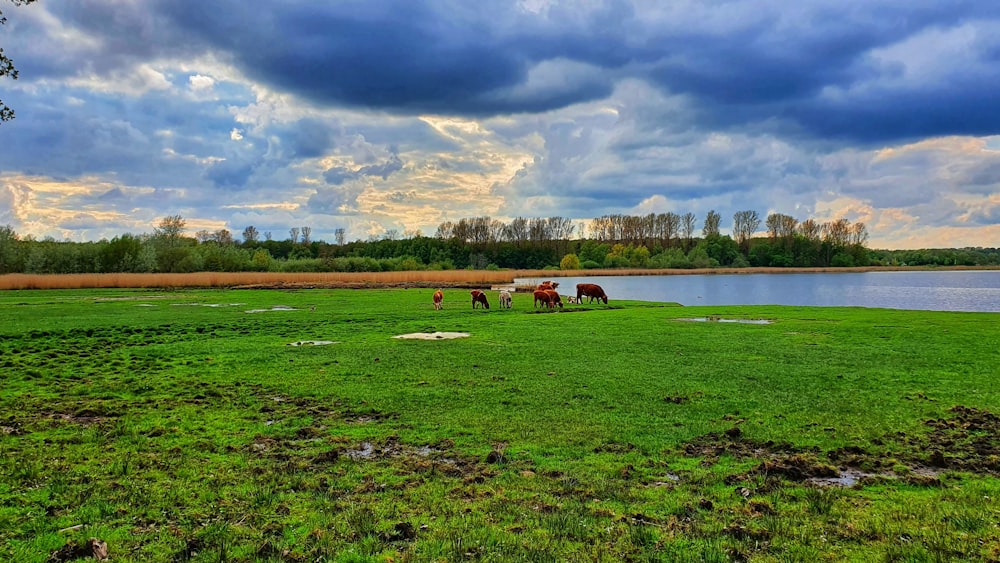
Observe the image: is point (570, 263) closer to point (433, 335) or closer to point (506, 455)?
point (433, 335)

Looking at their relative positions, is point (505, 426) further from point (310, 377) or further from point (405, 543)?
point (310, 377)

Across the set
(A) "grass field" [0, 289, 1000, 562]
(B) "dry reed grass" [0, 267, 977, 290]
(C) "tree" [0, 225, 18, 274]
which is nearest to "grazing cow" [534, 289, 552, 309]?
(A) "grass field" [0, 289, 1000, 562]

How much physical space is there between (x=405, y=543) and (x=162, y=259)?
86470 mm

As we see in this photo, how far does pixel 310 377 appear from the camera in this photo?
11703mm

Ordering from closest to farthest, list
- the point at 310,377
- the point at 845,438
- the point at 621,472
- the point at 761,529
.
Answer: the point at 761,529 < the point at 621,472 < the point at 845,438 < the point at 310,377

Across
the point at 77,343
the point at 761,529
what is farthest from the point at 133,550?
the point at 77,343

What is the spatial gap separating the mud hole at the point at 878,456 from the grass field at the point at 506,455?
1.5 inches

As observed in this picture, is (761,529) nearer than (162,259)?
Yes

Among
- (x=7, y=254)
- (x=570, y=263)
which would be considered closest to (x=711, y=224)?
(x=570, y=263)

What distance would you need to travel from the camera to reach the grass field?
441cm

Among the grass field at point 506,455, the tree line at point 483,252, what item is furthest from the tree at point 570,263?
the grass field at point 506,455

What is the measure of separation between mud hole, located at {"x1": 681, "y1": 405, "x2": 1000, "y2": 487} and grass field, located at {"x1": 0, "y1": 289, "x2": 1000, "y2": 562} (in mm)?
37

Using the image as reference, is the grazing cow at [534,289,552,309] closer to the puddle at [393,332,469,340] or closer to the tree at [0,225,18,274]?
the puddle at [393,332,469,340]

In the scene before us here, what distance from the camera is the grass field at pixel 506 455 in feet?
14.5
